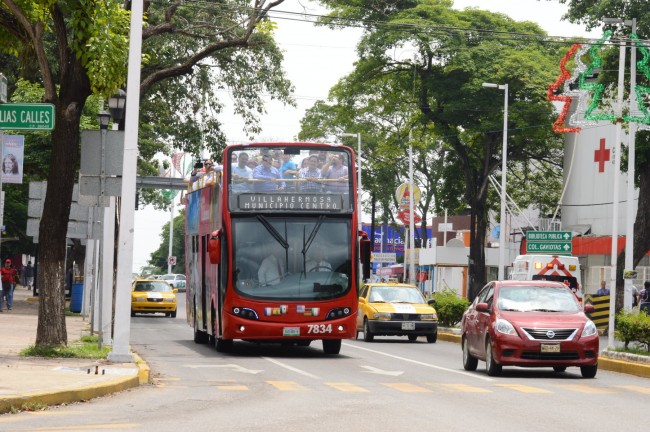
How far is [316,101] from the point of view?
3258 inches

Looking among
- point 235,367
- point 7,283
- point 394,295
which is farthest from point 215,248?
point 7,283

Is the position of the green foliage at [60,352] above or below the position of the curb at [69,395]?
below

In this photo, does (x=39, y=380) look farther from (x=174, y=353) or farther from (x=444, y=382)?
(x=174, y=353)

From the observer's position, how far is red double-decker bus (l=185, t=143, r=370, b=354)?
80.9 ft

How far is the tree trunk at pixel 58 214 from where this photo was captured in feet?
70.1

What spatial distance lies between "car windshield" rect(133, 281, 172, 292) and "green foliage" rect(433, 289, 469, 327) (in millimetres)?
16971

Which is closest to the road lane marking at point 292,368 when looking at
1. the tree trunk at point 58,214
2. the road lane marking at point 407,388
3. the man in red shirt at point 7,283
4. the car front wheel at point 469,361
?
the road lane marking at point 407,388

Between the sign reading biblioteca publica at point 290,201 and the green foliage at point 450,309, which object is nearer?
the sign reading biblioteca publica at point 290,201

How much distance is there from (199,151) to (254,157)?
14.4 metres

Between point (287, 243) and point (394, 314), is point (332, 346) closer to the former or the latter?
point (287, 243)

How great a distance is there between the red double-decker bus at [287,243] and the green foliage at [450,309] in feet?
49.6

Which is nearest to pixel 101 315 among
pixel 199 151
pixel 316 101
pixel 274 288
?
pixel 274 288

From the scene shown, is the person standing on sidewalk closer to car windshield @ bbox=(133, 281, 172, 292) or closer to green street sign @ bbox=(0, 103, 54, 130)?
car windshield @ bbox=(133, 281, 172, 292)

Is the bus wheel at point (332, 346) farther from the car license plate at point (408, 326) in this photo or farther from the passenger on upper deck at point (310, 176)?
the car license plate at point (408, 326)
